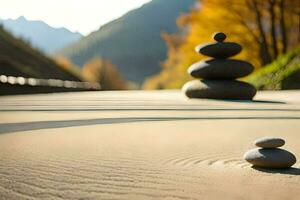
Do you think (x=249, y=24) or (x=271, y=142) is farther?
(x=249, y=24)

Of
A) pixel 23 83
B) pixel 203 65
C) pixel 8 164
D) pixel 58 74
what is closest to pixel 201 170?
pixel 8 164

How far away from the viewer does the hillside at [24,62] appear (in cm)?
2394

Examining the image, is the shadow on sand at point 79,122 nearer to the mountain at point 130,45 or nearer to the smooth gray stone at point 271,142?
the smooth gray stone at point 271,142

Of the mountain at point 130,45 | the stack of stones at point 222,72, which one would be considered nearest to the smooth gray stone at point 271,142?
the stack of stones at point 222,72

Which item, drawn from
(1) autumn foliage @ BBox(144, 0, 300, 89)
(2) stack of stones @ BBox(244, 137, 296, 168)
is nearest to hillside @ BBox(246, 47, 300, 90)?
(1) autumn foliage @ BBox(144, 0, 300, 89)

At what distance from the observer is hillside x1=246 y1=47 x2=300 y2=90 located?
58.1ft

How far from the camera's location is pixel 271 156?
3430mm

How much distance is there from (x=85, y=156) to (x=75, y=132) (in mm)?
1846

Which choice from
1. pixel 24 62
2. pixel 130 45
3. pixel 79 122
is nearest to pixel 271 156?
pixel 79 122

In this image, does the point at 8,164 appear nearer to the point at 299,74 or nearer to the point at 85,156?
the point at 85,156

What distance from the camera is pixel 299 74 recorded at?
58.0 feet

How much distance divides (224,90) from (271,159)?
29.4 feet

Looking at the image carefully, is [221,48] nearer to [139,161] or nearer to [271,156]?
[139,161]

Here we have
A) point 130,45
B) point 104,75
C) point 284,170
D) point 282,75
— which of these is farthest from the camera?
point 130,45
